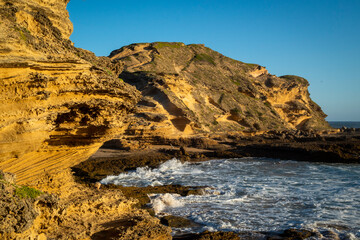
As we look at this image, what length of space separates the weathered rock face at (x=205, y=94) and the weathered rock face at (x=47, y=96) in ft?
47.6

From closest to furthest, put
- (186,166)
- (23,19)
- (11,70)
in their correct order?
1. (11,70)
2. (23,19)
3. (186,166)

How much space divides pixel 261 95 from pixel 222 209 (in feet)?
128

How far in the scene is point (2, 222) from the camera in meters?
3.92

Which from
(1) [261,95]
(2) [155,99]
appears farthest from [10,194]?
(1) [261,95]

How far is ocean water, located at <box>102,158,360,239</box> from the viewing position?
863 centimetres

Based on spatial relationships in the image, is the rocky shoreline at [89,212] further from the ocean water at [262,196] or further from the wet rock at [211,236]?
the ocean water at [262,196]

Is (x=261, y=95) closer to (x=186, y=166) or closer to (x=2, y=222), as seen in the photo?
(x=186, y=166)

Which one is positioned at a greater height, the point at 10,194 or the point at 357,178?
the point at 10,194

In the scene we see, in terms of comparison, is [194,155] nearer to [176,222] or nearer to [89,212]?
[176,222]

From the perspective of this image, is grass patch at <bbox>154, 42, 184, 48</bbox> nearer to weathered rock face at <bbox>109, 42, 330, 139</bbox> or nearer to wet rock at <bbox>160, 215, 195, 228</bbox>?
weathered rock face at <bbox>109, 42, 330, 139</bbox>

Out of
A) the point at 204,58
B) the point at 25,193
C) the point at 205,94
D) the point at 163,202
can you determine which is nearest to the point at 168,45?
the point at 204,58

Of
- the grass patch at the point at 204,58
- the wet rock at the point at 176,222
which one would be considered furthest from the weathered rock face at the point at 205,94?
the wet rock at the point at 176,222

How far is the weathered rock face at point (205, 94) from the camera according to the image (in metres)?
27.1

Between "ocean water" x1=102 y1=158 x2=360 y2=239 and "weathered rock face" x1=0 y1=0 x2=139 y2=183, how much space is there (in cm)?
383
